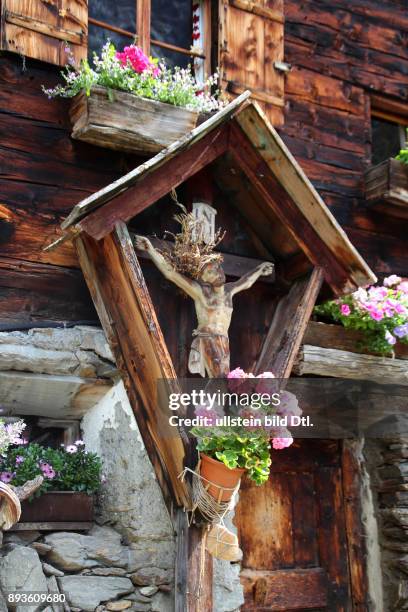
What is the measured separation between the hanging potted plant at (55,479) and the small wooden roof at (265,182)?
120 cm

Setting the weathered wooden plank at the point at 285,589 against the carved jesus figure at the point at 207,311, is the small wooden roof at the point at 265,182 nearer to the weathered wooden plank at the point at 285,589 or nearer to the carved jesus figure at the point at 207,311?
the carved jesus figure at the point at 207,311

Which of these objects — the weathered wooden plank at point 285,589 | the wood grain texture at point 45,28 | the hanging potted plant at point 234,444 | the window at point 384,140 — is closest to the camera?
the hanging potted plant at point 234,444

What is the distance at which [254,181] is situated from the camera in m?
4.36

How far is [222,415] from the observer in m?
3.75

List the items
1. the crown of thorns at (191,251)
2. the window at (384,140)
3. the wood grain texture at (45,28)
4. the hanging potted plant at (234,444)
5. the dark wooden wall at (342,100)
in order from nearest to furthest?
the hanging potted plant at (234,444)
the crown of thorns at (191,251)
the wood grain texture at (45,28)
the dark wooden wall at (342,100)
the window at (384,140)

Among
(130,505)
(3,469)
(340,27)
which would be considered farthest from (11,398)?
(340,27)

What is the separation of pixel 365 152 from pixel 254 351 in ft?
7.30

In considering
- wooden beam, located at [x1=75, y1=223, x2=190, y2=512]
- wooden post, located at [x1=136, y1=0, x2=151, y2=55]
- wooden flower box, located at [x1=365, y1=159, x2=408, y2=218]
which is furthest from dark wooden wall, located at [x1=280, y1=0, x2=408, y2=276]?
wooden beam, located at [x1=75, y1=223, x2=190, y2=512]

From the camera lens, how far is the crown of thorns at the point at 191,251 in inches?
160

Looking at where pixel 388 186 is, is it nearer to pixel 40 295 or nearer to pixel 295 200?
pixel 295 200

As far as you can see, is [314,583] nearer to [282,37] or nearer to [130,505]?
[130,505]

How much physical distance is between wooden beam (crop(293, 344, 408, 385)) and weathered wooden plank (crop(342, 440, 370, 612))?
23.4 inches

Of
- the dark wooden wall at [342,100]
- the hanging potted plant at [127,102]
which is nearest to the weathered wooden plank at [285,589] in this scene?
the dark wooden wall at [342,100]

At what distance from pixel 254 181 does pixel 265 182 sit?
6 cm
